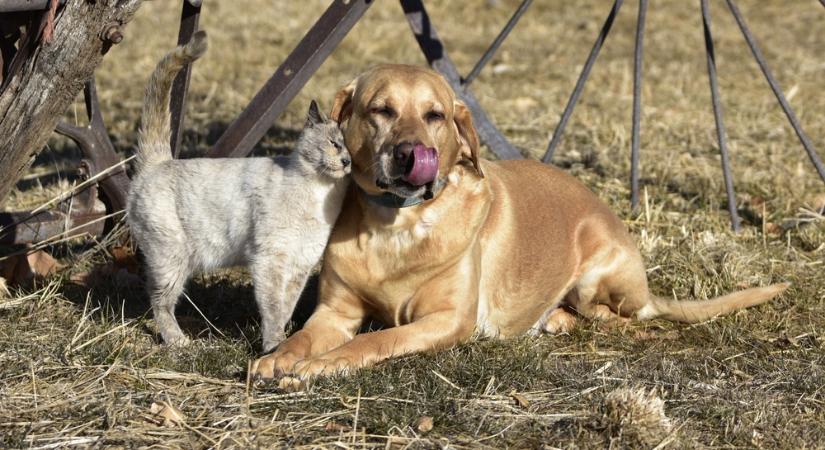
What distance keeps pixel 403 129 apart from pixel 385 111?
15 cm

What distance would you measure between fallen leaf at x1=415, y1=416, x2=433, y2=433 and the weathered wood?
1.66m

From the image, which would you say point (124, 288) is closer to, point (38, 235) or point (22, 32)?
point (38, 235)

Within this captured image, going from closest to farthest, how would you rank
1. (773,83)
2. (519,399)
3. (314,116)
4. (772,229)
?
(519,399), (314,116), (773,83), (772,229)

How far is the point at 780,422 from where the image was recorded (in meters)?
3.14

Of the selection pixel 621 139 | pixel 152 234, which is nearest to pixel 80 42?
pixel 152 234

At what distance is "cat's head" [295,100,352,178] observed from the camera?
350cm

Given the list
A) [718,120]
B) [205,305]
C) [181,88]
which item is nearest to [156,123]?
[181,88]

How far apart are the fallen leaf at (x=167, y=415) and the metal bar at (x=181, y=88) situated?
5.07 feet

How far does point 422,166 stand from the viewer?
3.25 m

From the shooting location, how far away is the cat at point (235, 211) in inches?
141

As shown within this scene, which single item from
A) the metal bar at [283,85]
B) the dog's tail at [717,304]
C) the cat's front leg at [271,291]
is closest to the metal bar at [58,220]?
the metal bar at [283,85]

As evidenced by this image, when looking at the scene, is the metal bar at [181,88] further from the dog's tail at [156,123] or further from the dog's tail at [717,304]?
the dog's tail at [717,304]

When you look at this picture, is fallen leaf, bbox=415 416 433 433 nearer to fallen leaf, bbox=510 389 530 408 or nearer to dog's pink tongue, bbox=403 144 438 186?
fallen leaf, bbox=510 389 530 408

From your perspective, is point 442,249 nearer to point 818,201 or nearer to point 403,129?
point 403,129
